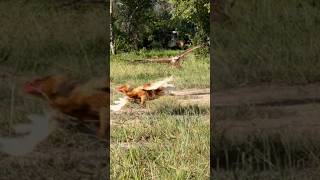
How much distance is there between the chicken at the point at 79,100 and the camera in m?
1.66

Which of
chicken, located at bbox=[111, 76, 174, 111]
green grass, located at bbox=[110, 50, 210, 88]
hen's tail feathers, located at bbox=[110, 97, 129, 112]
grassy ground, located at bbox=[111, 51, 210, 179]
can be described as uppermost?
green grass, located at bbox=[110, 50, 210, 88]

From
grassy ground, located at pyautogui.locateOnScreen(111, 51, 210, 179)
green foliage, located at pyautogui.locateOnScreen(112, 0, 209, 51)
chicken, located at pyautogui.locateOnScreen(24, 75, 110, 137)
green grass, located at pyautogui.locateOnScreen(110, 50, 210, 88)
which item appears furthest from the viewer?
green foliage, located at pyautogui.locateOnScreen(112, 0, 209, 51)

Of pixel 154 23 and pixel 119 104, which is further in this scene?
pixel 154 23

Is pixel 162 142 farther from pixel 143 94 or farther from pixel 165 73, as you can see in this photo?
pixel 165 73

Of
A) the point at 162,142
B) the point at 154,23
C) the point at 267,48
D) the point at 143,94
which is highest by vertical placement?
the point at 154,23

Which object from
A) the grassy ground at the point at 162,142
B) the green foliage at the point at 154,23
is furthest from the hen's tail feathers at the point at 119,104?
the green foliage at the point at 154,23

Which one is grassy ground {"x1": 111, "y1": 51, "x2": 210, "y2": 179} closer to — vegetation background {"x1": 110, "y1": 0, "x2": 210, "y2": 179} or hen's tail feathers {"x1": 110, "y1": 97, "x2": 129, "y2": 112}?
vegetation background {"x1": 110, "y1": 0, "x2": 210, "y2": 179}

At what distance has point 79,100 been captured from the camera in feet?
5.45

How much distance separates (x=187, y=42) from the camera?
7629 millimetres

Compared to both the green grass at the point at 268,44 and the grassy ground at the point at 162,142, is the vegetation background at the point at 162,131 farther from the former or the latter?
the green grass at the point at 268,44

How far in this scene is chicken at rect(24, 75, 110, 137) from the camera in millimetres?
1658

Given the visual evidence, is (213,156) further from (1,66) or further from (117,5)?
(117,5)

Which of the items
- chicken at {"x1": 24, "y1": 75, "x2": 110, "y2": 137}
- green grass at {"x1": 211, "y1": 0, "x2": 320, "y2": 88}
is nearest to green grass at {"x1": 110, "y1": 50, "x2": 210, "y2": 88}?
green grass at {"x1": 211, "y1": 0, "x2": 320, "y2": 88}

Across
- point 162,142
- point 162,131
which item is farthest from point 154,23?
point 162,142
